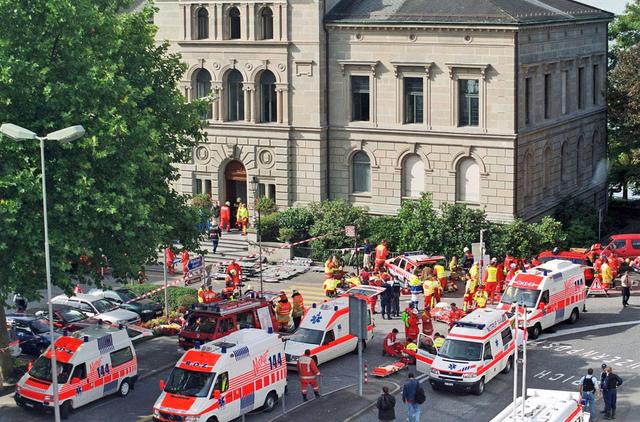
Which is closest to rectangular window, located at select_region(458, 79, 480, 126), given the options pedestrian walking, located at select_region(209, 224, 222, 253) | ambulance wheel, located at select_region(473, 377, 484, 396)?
pedestrian walking, located at select_region(209, 224, 222, 253)

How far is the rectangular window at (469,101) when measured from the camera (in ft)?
211

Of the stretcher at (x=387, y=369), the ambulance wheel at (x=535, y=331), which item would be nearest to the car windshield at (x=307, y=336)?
the stretcher at (x=387, y=369)

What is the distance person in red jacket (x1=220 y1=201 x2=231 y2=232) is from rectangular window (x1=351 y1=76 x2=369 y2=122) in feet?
26.0

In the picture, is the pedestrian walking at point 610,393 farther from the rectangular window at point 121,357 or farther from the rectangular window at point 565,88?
the rectangular window at point 565,88

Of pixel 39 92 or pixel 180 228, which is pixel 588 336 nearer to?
pixel 180 228

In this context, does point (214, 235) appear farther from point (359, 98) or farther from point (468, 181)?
point (468, 181)

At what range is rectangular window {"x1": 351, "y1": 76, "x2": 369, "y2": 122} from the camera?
67.3 m

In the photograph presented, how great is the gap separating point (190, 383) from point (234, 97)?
106 ft

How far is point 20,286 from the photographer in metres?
41.9

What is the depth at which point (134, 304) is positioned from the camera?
5419 centimetres

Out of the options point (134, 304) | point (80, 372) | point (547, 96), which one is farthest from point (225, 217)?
point (80, 372)

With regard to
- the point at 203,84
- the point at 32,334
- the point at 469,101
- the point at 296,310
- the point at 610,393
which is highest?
the point at 203,84

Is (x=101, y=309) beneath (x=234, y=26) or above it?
beneath

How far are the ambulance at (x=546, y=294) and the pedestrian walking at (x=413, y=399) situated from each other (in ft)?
34.0
